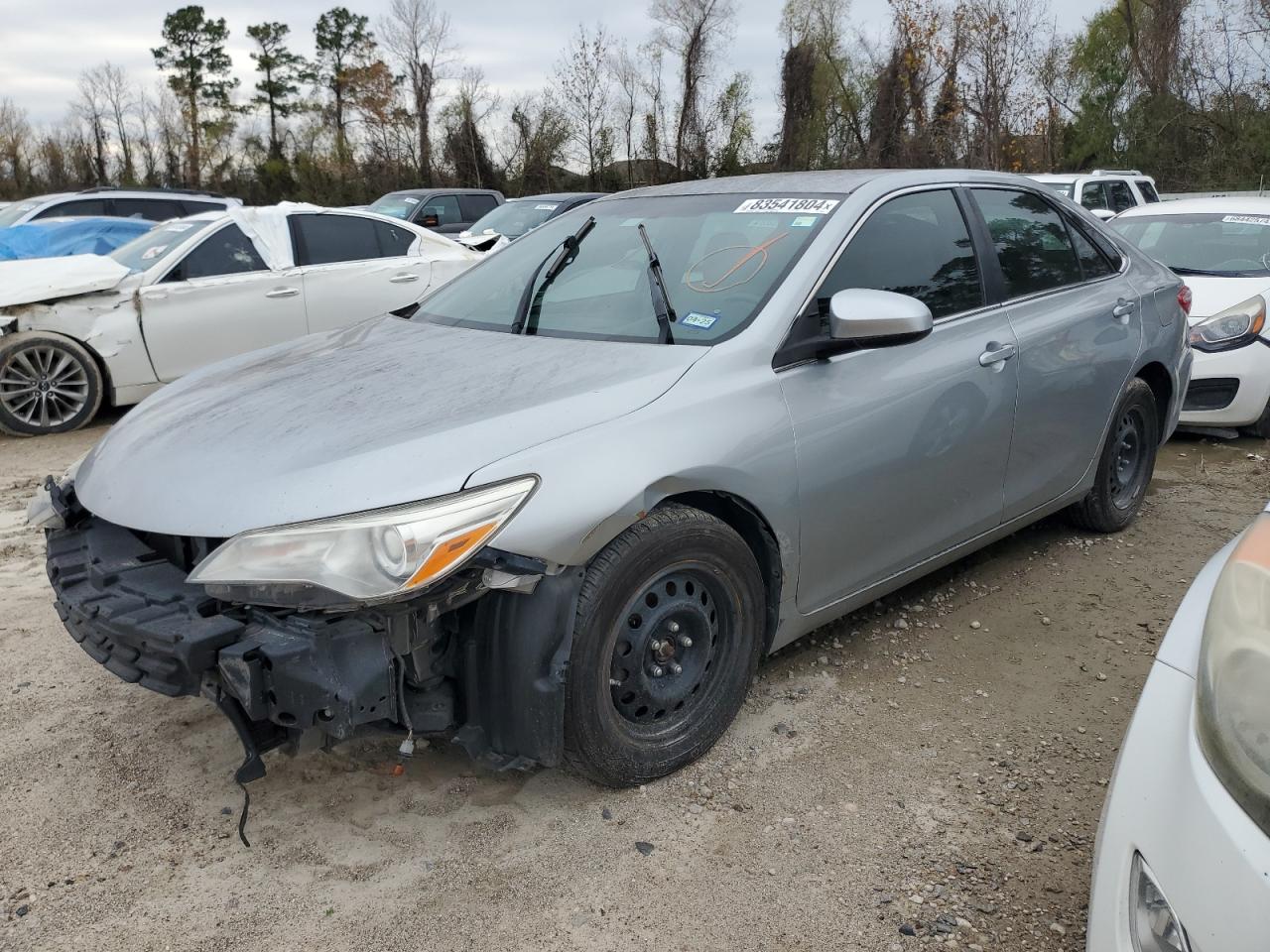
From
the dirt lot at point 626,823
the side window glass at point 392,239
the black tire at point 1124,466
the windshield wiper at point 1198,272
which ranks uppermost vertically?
the side window glass at point 392,239

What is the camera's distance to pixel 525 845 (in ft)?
8.34

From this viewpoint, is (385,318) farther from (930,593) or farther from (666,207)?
(930,593)

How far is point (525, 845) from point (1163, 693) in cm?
155

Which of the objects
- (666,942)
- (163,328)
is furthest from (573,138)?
(666,942)

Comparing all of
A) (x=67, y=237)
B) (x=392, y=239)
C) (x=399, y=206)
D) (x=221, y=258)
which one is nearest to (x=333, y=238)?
(x=392, y=239)

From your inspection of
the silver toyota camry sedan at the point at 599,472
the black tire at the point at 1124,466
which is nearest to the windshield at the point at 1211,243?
the black tire at the point at 1124,466

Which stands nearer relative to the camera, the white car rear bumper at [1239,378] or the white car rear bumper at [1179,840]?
the white car rear bumper at [1179,840]

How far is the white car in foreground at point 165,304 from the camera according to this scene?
22.8ft

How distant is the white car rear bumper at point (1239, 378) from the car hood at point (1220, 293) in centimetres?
32

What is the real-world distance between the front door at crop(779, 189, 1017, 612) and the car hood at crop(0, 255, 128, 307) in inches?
231

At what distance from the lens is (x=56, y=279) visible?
7027 millimetres

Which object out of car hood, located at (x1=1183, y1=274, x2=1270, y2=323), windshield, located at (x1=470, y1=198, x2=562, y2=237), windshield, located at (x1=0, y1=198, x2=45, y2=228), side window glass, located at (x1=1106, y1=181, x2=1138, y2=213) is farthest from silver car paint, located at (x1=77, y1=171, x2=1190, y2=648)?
side window glass, located at (x1=1106, y1=181, x2=1138, y2=213)

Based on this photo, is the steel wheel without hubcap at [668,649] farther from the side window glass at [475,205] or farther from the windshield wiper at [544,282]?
the side window glass at [475,205]

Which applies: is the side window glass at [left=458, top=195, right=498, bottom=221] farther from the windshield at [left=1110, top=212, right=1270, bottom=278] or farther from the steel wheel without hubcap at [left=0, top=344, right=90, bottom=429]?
the windshield at [left=1110, top=212, right=1270, bottom=278]
